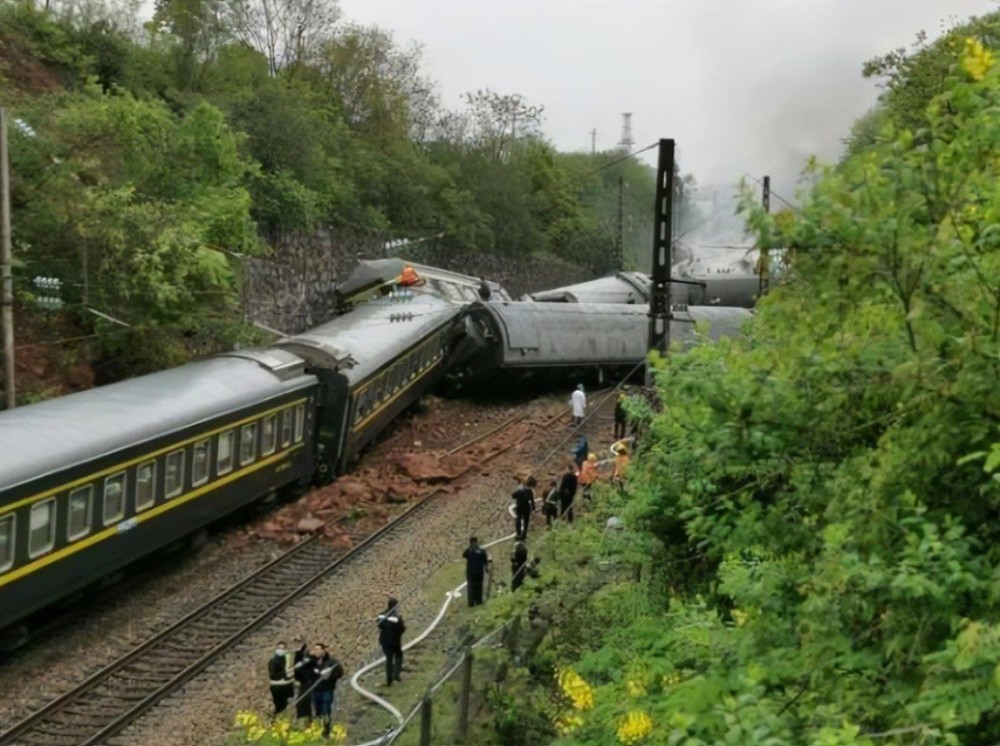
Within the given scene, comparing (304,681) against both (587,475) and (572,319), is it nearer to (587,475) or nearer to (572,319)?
(587,475)

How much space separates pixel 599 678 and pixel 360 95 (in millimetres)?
43068

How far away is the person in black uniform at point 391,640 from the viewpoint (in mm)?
12250

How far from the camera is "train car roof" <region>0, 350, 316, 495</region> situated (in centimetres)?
1241

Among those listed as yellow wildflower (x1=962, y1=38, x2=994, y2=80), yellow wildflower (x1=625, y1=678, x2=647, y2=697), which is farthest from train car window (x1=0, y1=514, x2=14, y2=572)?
yellow wildflower (x1=962, y1=38, x2=994, y2=80)

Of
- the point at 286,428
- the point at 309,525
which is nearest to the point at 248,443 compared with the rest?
the point at 286,428

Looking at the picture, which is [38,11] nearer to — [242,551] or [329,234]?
[329,234]

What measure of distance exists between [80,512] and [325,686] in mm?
3830

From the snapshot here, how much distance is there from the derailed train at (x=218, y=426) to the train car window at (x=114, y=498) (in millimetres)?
24

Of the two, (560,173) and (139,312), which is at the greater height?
(560,173)

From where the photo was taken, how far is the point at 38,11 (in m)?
32.5

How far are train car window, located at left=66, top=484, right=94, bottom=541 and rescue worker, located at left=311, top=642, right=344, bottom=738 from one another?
3.31 meters

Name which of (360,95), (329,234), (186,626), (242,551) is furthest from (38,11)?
(186,626)

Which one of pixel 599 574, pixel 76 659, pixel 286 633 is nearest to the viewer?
pixel 599 574

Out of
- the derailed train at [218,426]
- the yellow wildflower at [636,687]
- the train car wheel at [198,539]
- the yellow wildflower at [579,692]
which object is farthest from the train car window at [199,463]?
the yellow wildflower at [636,687]
